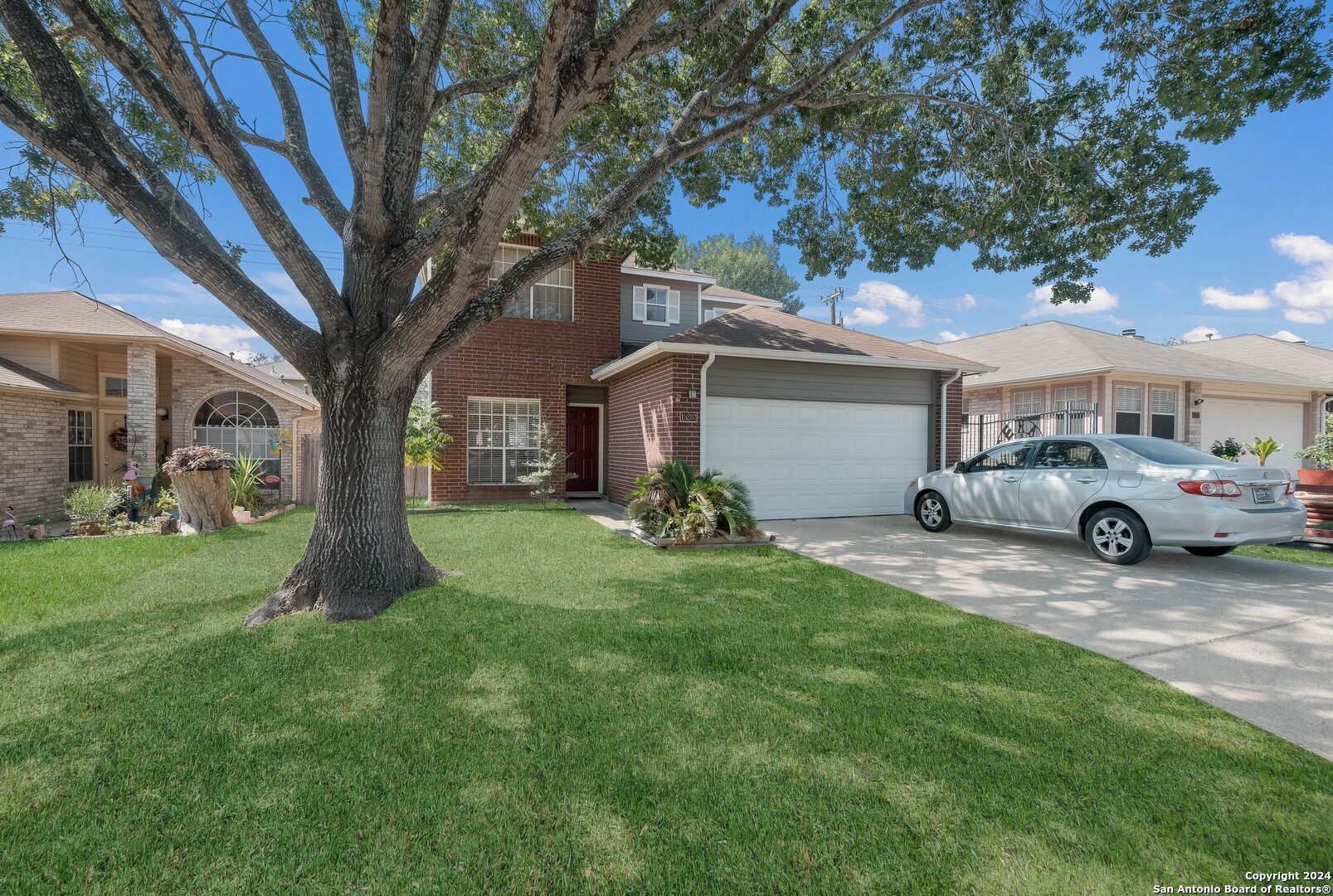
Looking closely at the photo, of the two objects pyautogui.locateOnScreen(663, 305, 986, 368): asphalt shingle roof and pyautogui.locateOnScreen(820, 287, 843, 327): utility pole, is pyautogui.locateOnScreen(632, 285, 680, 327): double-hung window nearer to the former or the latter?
pyautogui.locateOnScreen(663, 305, 986, 368): asphalt shingle roof

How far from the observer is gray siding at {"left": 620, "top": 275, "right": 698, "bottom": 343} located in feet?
46.8

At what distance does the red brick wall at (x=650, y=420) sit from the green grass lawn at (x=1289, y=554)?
24.4 ft

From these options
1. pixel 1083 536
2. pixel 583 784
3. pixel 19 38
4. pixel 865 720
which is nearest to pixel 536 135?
pixel 19 38

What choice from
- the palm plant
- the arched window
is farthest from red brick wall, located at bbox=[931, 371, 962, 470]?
the arched window

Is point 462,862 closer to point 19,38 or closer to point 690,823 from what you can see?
point 690,823

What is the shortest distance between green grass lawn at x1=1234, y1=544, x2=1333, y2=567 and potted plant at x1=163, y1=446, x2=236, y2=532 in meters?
14.8

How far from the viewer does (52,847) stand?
74.8 inches

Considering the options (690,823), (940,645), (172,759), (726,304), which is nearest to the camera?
(690,823)

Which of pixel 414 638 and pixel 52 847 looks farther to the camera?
pixel 414 638

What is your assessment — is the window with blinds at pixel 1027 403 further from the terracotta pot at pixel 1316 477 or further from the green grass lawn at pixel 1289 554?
the green grass lawn at pixel 1289 554

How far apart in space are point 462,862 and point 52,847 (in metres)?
1.51

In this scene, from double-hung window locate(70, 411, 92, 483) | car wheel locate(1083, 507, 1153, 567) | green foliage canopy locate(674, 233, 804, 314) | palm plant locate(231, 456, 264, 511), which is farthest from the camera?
green foliage canopy locate(674, 233, 804, 314)

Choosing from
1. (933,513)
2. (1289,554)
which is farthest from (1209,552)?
(933,513)

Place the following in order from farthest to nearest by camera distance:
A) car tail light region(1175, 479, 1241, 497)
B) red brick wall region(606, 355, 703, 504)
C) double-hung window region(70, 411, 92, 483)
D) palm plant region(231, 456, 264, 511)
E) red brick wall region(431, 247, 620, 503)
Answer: red brick wall region(431, 247, 620, 503) < double-hung window region(70, 411, 92, 483) < palm plant region(231, 456, 264, 511) < red brick wall region(606, 355, 703, 504) < car tail light region(1175, 479, 1241, 497)
